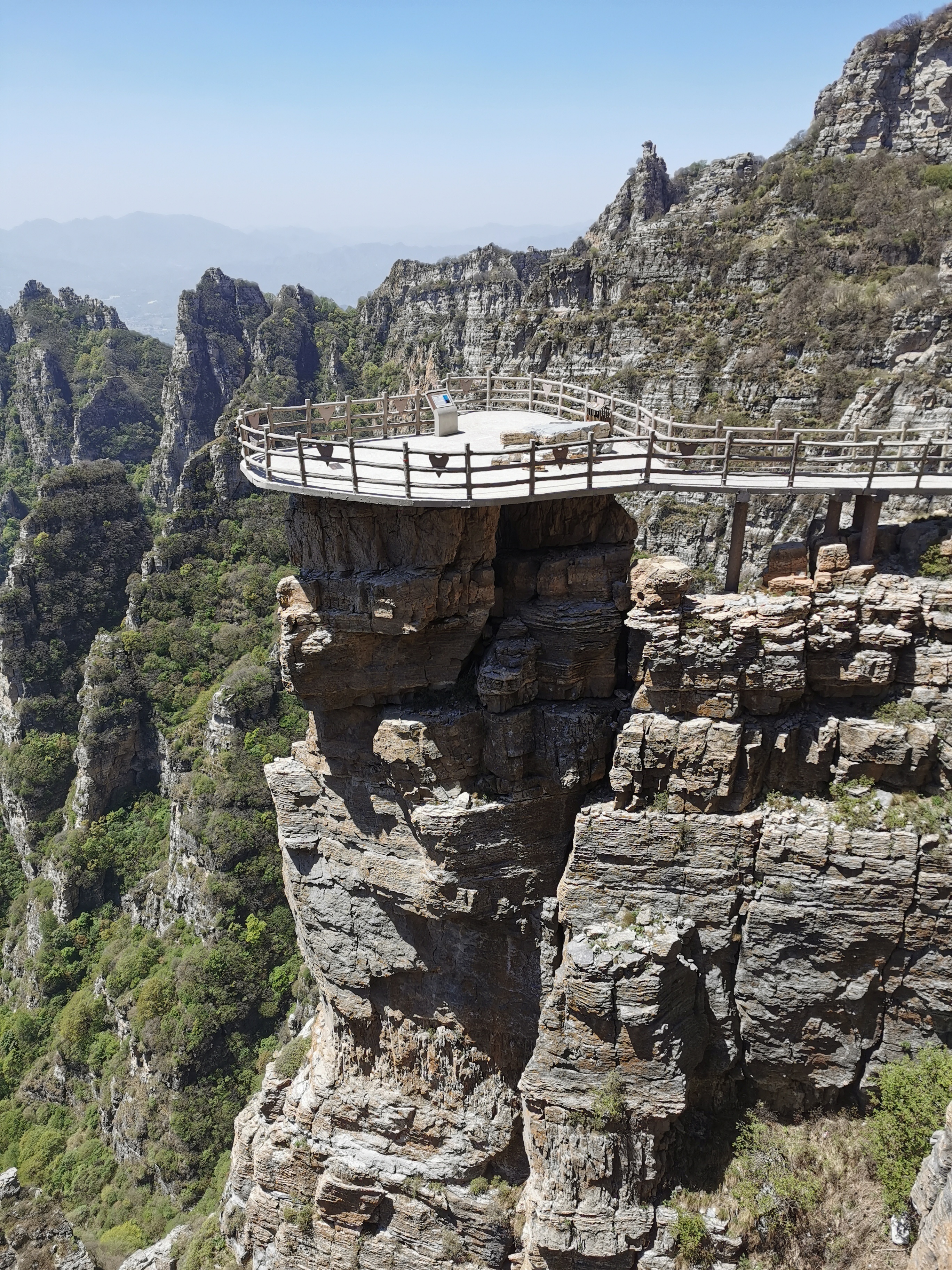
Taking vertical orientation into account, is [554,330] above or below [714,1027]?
above

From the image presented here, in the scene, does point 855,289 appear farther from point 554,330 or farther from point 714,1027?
point 714,1027

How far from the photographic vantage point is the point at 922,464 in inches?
561

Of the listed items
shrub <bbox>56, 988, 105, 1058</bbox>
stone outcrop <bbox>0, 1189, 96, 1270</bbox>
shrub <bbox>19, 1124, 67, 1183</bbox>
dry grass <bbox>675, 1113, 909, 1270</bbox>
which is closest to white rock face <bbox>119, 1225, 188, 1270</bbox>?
stone outcrop <bbox>0, 1189, 96, 1270</bbox>

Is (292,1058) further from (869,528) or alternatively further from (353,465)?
(869,528)

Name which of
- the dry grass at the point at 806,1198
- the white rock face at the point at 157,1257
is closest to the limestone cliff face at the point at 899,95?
the dry grass at the point at 806,1198

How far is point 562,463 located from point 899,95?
59.6m

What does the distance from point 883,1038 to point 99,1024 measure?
40.4 meters

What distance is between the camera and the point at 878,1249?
13.8m

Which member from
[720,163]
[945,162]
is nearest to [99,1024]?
[945,162]

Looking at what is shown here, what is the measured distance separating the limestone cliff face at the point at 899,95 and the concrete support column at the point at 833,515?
52027 mm

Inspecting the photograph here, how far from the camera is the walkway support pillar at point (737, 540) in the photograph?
Result: 49.8 feet

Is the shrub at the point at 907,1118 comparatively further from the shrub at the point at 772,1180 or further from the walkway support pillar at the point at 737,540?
the walkway support pillar at the point at 737,540

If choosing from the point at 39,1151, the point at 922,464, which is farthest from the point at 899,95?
the point at 39,1151

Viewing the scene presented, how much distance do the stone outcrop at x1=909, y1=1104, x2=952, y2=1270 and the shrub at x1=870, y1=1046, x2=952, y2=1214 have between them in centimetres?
40
